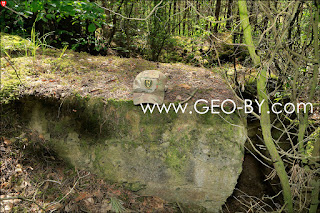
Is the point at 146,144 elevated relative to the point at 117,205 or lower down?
elevated

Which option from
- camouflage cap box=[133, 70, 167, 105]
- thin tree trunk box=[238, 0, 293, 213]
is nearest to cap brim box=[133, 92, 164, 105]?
camouflage cap box=[133, 70, 167, 105]

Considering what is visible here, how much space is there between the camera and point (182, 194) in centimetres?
334

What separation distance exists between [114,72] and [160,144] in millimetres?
1565

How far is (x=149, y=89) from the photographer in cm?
317

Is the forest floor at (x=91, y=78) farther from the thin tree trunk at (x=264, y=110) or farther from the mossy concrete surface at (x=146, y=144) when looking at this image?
the thin tree trunk at (x=264, y=110)

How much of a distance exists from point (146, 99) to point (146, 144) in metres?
0.64

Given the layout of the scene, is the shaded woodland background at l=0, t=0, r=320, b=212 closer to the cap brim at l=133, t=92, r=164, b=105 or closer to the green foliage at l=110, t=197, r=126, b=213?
the cap brim at l=133, t=92, r=164, b=105

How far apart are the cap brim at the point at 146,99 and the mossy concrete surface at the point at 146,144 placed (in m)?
0.11

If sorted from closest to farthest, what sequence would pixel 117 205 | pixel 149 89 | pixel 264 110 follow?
1. pixel 264 110
2. pixel 117 205
3. pixel 149 89

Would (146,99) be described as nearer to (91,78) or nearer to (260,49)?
(91,78)

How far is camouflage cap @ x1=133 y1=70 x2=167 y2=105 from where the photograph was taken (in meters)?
3.12

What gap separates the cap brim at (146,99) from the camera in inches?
122

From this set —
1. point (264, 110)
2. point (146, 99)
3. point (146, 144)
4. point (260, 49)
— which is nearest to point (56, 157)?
point (146, 144)

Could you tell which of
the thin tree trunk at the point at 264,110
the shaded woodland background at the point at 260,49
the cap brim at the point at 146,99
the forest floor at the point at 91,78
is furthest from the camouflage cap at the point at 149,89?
the thin tree trunk at the point at 264,110
